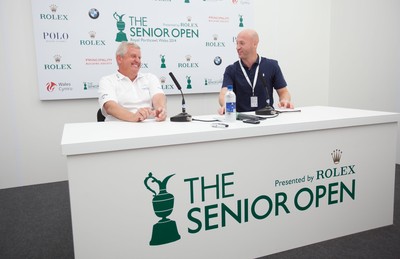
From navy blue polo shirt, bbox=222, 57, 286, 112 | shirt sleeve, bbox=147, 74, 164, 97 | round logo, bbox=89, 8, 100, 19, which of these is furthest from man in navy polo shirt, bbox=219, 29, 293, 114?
round logo, bbox=89, 8, 100, 19

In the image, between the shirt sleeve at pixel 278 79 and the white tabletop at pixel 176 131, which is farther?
the shirt sleeve at pixel 278 79

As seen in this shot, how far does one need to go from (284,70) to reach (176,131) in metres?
2.77

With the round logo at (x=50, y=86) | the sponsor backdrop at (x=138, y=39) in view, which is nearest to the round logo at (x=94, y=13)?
the sponsor backdrop at (x=138, y=39)

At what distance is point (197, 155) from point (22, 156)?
2262 mm

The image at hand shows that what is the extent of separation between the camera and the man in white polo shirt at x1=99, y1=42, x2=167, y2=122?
2.22 metres

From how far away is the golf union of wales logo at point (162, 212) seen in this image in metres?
1.43

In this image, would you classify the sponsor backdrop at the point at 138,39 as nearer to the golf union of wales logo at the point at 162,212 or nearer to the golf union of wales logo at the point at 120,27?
the golf union of wales logo at the point at 120,27

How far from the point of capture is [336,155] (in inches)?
71.0

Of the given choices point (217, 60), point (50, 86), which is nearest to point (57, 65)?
point (50, 86)

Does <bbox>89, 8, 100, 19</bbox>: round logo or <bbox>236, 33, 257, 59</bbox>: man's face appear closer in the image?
<bbox>236, 33, 257, 59</bbox>: man's face

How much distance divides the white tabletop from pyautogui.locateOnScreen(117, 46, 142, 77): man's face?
615 millimetres

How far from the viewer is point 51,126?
3.08m

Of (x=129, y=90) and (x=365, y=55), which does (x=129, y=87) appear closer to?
(x=129, y=90)

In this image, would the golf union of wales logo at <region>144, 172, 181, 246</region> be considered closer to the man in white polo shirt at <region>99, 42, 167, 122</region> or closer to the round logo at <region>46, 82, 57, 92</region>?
the man in white polo shirt at <region>99, 42, 167, 122</region>
